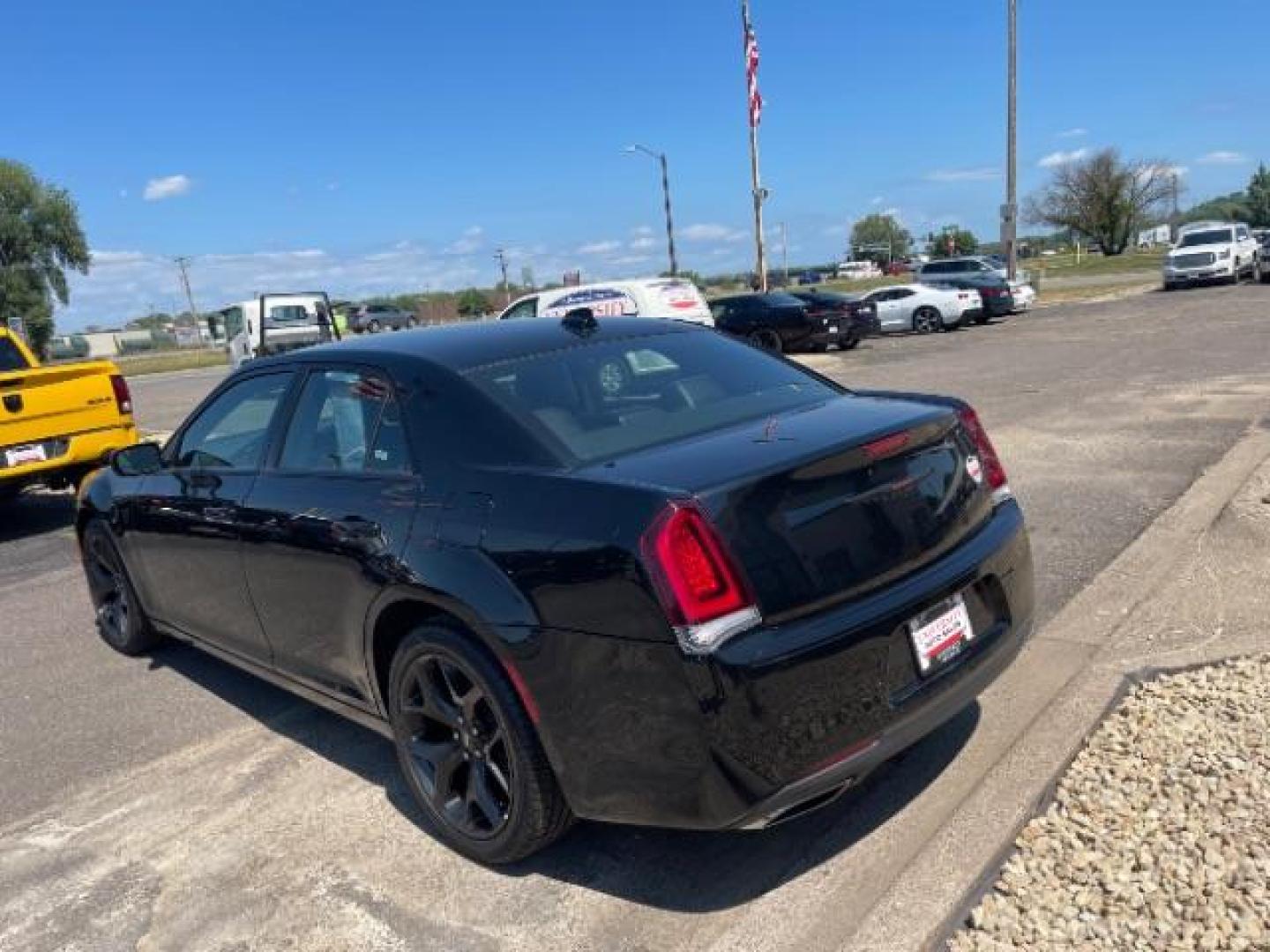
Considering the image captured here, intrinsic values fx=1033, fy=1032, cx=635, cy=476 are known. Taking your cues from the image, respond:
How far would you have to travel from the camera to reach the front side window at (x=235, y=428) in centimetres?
412

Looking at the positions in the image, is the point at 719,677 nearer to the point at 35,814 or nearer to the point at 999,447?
the point at 35,814

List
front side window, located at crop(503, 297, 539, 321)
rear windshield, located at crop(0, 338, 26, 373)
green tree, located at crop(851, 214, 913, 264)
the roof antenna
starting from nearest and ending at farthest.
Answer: the roof antenna → rear windshield, located at crop(0, 338, 26, 373) → front side window, located at crop(503, 297, 539, 321) → green tree, located at crop(851, 214, 913, 264)

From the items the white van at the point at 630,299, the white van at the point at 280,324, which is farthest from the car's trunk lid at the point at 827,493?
the white van at the point at 280,324

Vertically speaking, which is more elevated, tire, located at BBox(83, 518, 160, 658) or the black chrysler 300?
the black chrysler 300

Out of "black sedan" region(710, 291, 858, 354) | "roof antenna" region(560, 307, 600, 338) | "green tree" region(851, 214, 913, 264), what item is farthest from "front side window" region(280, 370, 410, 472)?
"green tree" region(851, 214, 913, 264)

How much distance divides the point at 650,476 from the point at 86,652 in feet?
14.0

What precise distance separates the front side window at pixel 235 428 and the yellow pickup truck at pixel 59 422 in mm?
4813

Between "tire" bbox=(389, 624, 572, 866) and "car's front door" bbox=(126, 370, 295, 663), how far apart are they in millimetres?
1020

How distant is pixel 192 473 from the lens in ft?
14.6

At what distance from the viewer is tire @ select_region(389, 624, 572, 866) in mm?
2934

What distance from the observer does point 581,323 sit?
4.00 meters

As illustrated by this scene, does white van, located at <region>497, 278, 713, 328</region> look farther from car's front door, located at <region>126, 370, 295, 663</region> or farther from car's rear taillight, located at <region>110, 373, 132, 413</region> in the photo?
car's front door, located at <region>126, 370, 295, 663</region>

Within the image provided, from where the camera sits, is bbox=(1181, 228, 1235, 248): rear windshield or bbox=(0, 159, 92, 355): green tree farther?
bbox=(0, 159, 92, 355): green tree

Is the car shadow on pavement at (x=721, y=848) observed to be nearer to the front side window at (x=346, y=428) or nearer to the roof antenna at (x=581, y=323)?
the front side window at (x=346, y=428)
